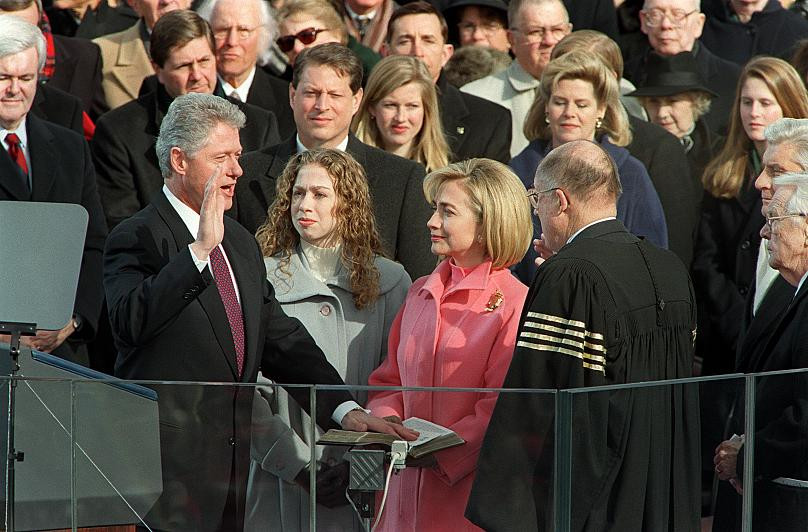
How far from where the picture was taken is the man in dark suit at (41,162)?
6102mm

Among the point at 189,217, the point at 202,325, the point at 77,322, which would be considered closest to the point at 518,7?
the point at 77,322

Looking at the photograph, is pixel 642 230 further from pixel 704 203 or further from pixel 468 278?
pixel 468 278

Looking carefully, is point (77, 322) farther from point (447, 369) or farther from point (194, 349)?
point (447, 369)

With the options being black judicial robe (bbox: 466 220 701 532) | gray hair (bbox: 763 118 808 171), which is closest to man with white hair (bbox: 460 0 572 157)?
gray hair (bbox: 763 118 808 171)

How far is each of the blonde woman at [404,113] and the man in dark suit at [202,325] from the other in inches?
63.6

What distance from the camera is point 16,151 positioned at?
20.5 ft

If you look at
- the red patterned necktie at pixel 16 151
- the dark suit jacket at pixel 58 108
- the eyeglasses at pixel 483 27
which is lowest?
the red patterned necktie at pixel 16 151

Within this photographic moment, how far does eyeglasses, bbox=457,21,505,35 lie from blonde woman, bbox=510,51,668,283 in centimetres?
229

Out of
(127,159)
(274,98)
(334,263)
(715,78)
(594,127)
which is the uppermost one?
(715,78)

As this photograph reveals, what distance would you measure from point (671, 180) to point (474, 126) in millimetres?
987

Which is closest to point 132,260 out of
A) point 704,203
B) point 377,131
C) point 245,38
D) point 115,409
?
point 115,409

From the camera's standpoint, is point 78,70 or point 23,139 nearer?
point 23,139

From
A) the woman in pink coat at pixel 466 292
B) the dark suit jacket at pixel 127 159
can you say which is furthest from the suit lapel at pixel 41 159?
the woman in pink coat at pixel 466 292

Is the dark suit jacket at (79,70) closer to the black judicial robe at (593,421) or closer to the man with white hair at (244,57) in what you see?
the man with white hair at (244,57)
